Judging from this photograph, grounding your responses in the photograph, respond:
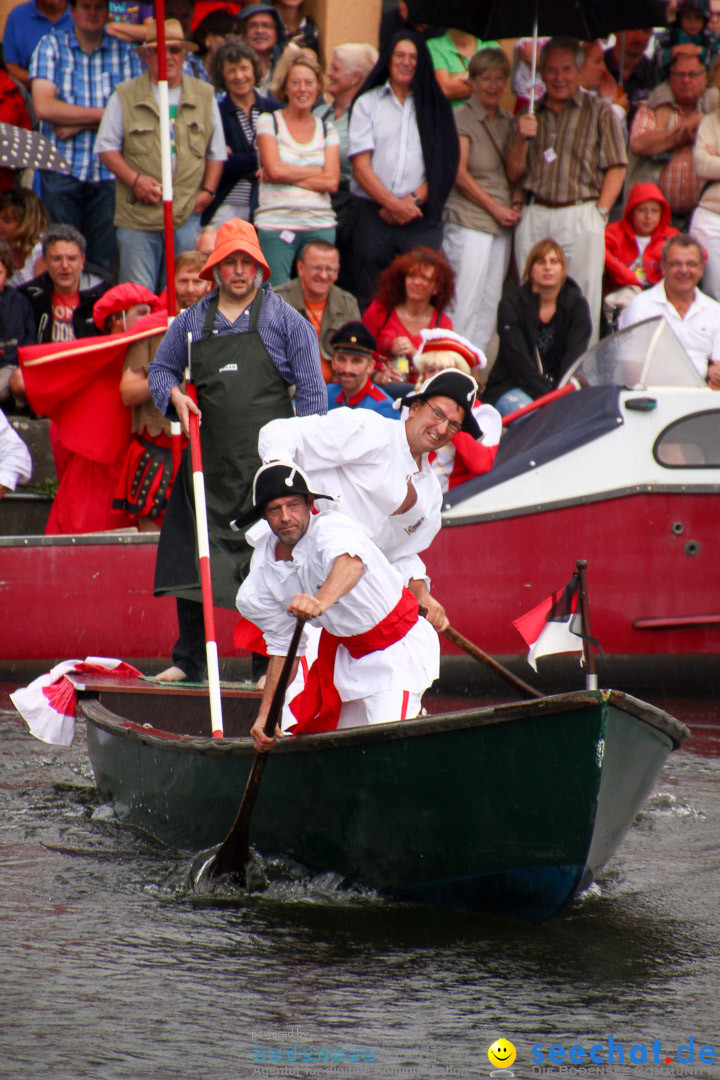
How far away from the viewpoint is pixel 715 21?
13023mm

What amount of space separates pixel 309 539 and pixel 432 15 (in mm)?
6984

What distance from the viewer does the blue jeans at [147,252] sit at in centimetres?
1001

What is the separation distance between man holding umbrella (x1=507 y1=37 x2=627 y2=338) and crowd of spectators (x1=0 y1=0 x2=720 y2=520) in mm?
14

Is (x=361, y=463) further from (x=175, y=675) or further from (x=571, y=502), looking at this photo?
(x=571, y=502)

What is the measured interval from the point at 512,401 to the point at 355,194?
193cm

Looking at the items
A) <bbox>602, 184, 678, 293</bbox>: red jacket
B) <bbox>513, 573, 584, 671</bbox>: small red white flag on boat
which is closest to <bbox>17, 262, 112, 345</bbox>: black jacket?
<bbox>602, 184, 678, 293</bbox>: red jacket

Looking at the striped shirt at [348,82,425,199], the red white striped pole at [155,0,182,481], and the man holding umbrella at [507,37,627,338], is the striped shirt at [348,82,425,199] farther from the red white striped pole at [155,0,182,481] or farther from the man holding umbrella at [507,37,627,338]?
the red white striped pole at [155,0,182,481]

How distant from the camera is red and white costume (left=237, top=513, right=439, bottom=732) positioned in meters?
5.30

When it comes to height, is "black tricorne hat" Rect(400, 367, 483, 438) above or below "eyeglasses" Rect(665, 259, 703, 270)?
above

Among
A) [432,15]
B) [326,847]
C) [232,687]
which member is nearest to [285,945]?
[326,847]

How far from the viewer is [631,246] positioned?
1169cm

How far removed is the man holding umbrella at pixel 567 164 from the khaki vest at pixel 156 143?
2340 mm

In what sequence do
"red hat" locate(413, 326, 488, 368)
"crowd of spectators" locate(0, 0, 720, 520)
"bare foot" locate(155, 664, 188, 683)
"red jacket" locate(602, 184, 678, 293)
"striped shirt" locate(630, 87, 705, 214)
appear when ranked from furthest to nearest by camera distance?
"striped shirt" locate(630, 87, 705, 214)
"red jacket" locate(602, 184, 678, 293)
"crowd of spectators" locate(0, 0, 720, 520)
"red hat" locate(413, 326, 488, 368)
"bare foot" locate(155, 664, 188, 683)

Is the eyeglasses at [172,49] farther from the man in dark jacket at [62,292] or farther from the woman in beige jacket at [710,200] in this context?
the woman in beige jacket at [710,200]
